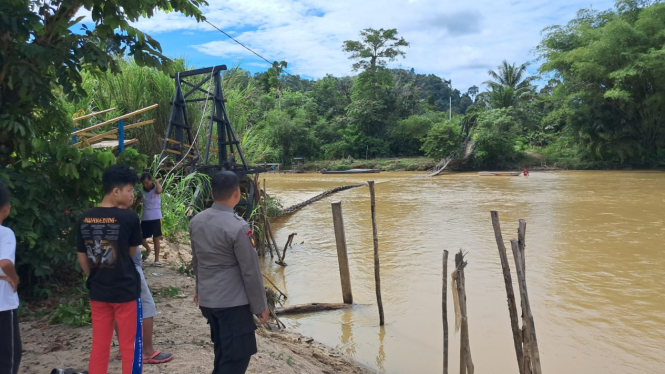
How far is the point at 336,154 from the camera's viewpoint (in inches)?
1631

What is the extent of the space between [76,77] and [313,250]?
261 inches

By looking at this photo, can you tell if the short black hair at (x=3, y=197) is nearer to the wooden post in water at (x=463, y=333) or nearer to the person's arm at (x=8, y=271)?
the person's arm at (x=8, y=271)

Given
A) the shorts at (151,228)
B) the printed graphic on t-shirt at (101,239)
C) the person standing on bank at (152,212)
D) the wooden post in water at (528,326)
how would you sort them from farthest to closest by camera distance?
the shorts at (151,228) → the person standing on bank at (152,212) → the wooden post in water at (528,326) → the printed graphic on t-shirt at (101,239)

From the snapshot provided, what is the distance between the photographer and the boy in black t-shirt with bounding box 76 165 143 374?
248 centimetres

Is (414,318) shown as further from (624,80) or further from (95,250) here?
(624,80)

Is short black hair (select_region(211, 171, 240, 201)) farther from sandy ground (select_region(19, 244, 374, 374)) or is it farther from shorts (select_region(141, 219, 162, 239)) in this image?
shorts (select_region(141, 219, 162, 239))

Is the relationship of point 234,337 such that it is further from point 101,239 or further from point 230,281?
point 101,239

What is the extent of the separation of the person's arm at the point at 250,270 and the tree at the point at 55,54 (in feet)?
7.09

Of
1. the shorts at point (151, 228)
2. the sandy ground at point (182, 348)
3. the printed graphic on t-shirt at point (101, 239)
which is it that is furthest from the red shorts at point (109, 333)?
the shorts at point (151, 228)

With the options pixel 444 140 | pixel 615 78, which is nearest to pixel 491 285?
pixel 615 78

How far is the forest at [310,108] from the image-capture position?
3668 mm

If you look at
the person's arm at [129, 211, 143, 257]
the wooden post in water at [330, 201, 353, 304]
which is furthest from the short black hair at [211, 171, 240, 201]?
the wooden post in water at [330, 201, 353, 304]

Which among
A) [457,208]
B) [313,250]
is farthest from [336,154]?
[313,250]

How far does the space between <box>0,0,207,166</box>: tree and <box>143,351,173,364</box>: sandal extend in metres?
2.08
